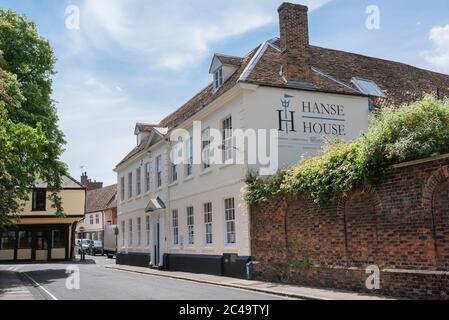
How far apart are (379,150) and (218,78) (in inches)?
457

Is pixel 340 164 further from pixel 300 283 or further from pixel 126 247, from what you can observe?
pixel 126 247

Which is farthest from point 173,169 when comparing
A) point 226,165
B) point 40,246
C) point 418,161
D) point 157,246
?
point 40,246

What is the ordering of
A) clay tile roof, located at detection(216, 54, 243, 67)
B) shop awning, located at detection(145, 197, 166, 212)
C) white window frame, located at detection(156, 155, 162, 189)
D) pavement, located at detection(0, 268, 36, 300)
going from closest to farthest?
pavement, located at detection(0, 268, 36, 300), clay tile roof, located at detection(216, 54, 243, 67), shop awning, located at detection(145, 197, 166, 212), white window frame, located at detection(156, 155, 162, 189)

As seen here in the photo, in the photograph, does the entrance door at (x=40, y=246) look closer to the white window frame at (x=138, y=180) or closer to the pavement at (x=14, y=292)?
the white window frame at (x=138, y=180)

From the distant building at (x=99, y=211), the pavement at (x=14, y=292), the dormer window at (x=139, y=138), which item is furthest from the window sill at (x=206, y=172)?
the distant building at (x=99, y=211)

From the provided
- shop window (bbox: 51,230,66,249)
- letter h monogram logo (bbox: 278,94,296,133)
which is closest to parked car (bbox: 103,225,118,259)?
shop window (bbox: 51,230,66,249)

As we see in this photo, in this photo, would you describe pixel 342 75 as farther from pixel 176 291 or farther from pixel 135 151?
pixel 135 151

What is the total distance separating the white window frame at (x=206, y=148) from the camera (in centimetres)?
2138

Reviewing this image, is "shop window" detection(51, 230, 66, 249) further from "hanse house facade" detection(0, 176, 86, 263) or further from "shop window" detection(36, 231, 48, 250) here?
"shop window" detection(36, 231, 48, 250)

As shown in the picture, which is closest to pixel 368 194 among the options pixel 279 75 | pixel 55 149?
pixel 279 75

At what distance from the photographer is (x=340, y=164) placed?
1336 cm

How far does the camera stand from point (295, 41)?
19.7 metres

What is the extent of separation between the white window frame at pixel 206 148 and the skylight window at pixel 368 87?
6534 mm

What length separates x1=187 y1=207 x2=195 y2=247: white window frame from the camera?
22653 mm
